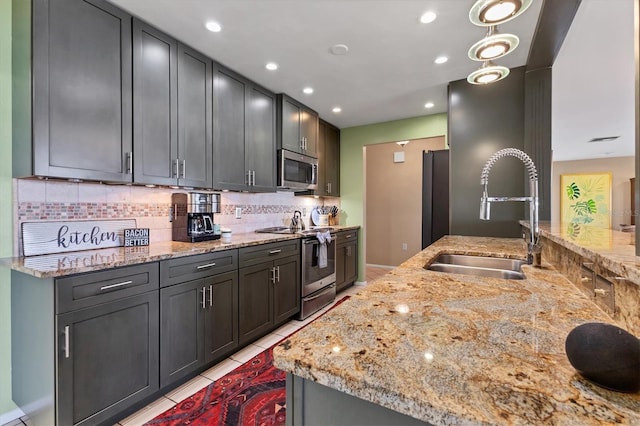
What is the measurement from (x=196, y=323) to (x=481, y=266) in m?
1.99

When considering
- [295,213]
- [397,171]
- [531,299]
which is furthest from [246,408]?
[397,171]

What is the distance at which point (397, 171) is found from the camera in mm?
5719

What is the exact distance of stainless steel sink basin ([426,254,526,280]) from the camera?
1.73 meters

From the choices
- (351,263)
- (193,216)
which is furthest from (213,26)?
(351,263)

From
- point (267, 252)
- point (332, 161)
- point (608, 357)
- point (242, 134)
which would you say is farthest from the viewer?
point (332, 161)

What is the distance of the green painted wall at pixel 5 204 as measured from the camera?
5.50 feet

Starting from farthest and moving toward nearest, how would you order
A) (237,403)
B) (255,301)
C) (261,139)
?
(261,139) → (255,301) → (237,403)

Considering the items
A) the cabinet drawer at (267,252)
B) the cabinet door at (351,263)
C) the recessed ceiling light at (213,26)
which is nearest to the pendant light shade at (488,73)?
the recessed ceiling light at (213,26)

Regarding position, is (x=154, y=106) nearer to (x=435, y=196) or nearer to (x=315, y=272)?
(x=315, y=272)

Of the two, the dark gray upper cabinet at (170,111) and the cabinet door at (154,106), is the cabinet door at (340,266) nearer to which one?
the dark gray upper cabinet at (170,111)

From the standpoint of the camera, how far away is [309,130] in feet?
12.6

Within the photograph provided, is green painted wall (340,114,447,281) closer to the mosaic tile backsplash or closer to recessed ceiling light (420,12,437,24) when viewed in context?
the mosaic tile backsplash

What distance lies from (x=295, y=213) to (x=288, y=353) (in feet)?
11.5

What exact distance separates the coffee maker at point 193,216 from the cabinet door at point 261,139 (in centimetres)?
60
